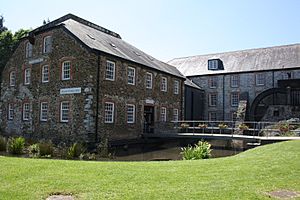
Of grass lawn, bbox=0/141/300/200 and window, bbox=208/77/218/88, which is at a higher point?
window, bbox=208/77/218/88

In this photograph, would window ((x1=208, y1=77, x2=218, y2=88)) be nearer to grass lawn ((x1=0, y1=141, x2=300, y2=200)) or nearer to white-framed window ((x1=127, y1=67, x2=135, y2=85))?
white-framed window ((x1=127, y1=67, x2=135, y2=85))

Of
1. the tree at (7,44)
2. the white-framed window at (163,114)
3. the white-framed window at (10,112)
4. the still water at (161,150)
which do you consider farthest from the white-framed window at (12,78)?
the white-framed window at (163,114)

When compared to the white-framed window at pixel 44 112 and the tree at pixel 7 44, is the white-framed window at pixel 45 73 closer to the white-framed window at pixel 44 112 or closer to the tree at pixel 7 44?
the white-framed window at pixel 44 112

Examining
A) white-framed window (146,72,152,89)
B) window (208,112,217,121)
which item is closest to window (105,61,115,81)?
white-framed window (146,72,152,89)

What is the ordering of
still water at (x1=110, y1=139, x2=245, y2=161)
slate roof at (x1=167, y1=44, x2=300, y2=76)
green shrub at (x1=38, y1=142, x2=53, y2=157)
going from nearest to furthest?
green shrub at (x1=38, y1=142, x2=53, y2=157) < still water at (x1=110, y1=139, x2=245, y2=161) < slate roof at (x1=167, y1=44, x2=300, y2=76)

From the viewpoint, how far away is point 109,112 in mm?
18094

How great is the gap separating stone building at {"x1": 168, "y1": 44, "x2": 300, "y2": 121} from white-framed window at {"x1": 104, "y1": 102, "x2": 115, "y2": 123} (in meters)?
15.2

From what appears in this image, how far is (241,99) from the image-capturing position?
102 feet

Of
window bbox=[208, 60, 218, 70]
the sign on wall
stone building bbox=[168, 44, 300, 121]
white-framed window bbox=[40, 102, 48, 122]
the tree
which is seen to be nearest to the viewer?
the sign on wall

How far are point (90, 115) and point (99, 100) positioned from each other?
106 centimetres

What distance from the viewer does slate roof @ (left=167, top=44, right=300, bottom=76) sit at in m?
30.2

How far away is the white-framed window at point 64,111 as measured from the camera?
59.2 ft

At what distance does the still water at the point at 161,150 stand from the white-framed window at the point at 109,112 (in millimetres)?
1777

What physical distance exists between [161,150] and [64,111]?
21.3 ft
